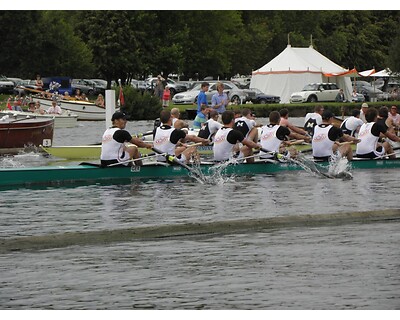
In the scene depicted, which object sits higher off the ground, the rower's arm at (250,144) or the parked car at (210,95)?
the rower's arm at (250,144)

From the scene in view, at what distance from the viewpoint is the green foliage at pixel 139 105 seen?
160ft

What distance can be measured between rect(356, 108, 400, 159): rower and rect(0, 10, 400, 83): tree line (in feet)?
144

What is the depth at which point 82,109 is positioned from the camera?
157 ft

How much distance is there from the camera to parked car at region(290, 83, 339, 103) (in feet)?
212

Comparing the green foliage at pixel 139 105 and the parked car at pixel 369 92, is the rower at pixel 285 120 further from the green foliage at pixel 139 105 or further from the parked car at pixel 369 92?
the parked car at pixel 369 92

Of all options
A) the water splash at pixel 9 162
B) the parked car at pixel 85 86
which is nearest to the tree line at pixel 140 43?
the parked car at pixel 85 86

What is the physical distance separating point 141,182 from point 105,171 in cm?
75

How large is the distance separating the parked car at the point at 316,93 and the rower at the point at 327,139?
4189 cm

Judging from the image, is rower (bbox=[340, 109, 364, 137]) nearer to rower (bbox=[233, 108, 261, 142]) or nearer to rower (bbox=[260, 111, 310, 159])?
rower (bbox=[233, 108, 261, 142])

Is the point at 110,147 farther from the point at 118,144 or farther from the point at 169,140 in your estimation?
the point at 169,140

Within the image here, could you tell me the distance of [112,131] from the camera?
20.2 metres

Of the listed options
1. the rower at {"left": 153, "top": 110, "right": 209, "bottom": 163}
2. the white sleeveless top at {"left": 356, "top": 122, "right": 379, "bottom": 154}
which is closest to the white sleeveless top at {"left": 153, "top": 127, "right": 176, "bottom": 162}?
the rower at {"left": 153, "top": 110, "right": 209, "bottom": 163}

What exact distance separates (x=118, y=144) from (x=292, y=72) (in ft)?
154

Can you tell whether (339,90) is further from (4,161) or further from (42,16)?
(4,161)
